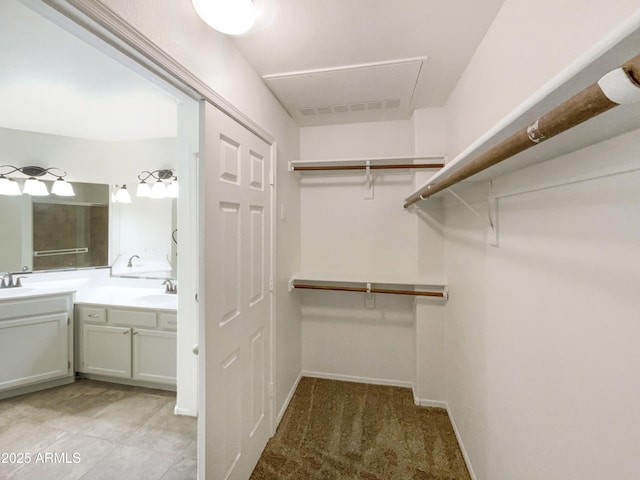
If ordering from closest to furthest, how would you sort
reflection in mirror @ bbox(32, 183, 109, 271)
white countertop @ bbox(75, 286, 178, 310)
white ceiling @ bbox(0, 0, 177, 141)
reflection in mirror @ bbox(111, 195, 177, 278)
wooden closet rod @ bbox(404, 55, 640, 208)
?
wooden closet rod @ bbox(404, 55, 640, 208) < white ceiling @ bbox(0, 0, 177, 141) < white countertop @ bbox(75, 286, 178, 310) < reflection in mirror @ bbox(32, 183, 109, 271) < reflection in mirror @ bbox(111, 195, 177, 278)

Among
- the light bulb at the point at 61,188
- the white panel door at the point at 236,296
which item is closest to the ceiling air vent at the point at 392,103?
the white panel door at the point at 236,296

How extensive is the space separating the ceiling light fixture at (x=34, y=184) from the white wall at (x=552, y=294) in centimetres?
372

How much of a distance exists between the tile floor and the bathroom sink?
2.59ft

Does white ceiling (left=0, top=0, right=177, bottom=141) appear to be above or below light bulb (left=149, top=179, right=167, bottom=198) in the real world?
above

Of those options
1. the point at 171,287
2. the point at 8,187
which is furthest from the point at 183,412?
the point at 8,187

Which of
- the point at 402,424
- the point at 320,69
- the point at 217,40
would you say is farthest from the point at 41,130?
the point at 402,424

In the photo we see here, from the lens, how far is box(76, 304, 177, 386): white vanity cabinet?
7.36ft

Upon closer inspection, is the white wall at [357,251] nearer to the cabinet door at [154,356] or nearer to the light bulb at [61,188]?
the cabinet door at [154,356]

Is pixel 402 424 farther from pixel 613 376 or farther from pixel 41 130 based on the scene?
pixel 41 130

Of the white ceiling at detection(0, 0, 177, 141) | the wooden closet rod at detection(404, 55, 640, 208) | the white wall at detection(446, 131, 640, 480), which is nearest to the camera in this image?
the wooden closet rod at detection(404, 55, 640, 208)

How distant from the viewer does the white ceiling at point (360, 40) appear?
115 centimetres

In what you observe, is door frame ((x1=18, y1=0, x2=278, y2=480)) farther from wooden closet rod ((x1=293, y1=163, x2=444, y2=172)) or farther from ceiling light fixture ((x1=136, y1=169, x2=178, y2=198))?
ceiling light fixture ((x1=136, y1=169, x2=178, y2=198))

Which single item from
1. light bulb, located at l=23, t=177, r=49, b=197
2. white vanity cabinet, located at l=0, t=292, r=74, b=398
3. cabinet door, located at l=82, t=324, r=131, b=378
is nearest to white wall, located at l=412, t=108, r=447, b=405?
cabinet door, located at l=82, t=324, r=131, b=378

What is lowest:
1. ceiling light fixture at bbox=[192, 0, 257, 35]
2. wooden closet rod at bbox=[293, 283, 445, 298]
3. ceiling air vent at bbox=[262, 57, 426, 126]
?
wooden closet rod at bbox=[293, 283, 445, 298]
